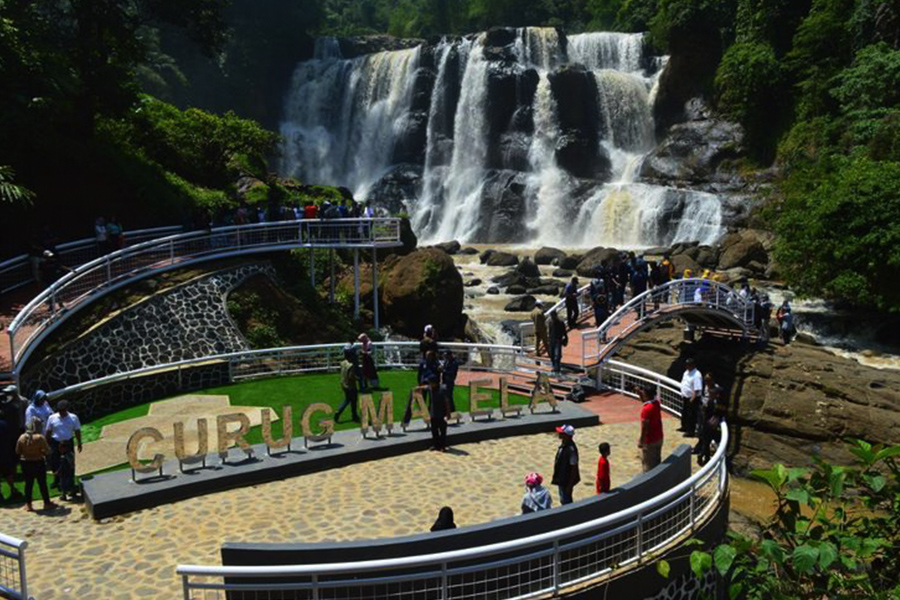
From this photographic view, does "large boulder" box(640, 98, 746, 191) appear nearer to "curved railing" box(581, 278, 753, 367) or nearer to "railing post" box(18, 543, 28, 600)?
"curved railing" box(581, 278, 753, 367)

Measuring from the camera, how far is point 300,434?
17375 mm

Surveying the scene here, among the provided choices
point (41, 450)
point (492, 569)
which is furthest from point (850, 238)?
point (41, 450)

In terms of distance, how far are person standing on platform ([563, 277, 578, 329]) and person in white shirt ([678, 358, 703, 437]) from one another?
678 cm

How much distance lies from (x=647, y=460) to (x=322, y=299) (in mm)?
15567

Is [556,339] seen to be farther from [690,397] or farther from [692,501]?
[692,501]

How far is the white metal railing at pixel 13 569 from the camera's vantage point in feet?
31.4

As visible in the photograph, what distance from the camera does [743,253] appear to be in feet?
137

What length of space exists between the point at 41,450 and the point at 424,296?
17657 millimetres

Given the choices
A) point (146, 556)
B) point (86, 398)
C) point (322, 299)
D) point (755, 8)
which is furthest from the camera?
point (755, 8)

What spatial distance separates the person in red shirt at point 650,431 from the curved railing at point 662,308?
6.68 meters

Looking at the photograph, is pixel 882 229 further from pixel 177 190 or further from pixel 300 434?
pixel 177 190

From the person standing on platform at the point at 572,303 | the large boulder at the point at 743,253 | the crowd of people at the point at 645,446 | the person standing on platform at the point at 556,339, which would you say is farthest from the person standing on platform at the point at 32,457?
the large boulder at the point at 743,253

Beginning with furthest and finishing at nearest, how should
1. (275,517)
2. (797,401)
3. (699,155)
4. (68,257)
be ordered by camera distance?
(699,155) < (68,257) < (797,401) < (275,517)

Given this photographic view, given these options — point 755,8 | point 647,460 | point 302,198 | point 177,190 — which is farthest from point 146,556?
point 755,8
